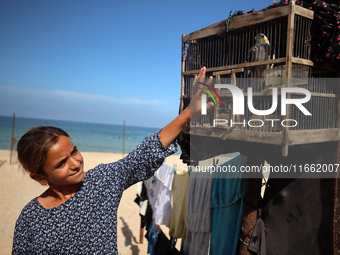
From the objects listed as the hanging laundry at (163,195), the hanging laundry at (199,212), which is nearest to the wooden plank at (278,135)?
the hanging laundry at (199,212)

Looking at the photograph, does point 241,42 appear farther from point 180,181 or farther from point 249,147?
point 180,181

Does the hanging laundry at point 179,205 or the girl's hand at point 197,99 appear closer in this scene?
the girl's hand at point 197,99

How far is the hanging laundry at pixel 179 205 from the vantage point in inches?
168

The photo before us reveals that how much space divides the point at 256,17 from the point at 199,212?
2.47 m

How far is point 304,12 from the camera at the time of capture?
201 centimetres

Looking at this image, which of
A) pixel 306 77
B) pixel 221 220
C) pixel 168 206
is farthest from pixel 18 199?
pixel 306 77

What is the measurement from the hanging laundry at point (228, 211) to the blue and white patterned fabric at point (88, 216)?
57.9 inches

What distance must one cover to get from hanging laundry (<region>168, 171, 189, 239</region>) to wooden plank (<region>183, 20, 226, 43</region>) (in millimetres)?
2412

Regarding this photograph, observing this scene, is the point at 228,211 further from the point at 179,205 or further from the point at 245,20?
the point at 245,20

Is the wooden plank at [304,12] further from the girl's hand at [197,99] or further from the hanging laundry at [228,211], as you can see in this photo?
the hanging laundry at [228,211]

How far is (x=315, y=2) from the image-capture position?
81.1 inches

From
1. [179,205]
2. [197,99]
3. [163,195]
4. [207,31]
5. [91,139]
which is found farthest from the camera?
[91,139]

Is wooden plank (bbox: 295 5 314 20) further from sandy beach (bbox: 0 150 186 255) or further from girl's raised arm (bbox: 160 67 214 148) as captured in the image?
sandy beach (bbox: 0 150 186 255)

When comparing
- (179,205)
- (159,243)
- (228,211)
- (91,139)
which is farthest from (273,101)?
(91,139)
